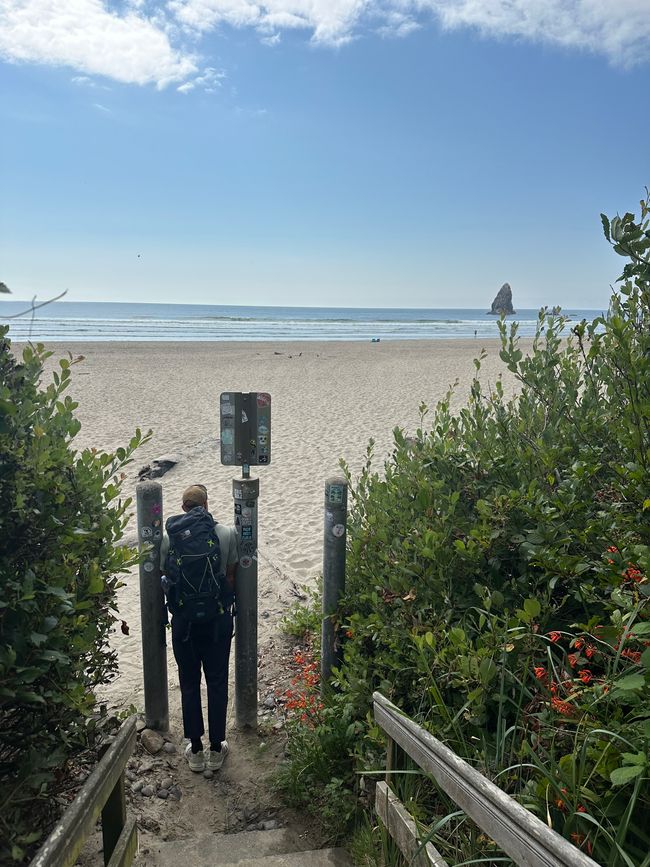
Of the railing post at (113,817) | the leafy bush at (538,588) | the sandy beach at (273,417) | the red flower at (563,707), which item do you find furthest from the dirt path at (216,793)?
the red flower at (563,707)

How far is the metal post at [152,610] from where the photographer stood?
4.14 metres

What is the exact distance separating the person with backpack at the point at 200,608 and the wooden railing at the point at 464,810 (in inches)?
58.2

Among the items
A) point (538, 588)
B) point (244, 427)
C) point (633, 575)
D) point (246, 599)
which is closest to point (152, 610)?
point (246, 599)

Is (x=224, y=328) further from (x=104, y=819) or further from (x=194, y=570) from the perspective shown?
(x=104, y=819)

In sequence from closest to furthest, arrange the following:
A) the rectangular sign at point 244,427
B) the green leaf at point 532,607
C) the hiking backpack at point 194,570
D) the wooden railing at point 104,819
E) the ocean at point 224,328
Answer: the wooden railing at point 104,819 → the green leaf at point 532,607 → the hiking backpack at point 194,570 → the rectangular sign at point 244,427 → the ocean at point 224,328

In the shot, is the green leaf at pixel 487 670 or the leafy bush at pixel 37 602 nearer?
the leafy bush at pixel 37 602

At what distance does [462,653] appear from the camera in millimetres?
2678

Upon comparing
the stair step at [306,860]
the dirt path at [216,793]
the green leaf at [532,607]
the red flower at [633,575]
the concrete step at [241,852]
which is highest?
the red flower at [633,575]

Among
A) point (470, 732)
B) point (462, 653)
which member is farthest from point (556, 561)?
point (470, 732)

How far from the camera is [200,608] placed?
3945 mm

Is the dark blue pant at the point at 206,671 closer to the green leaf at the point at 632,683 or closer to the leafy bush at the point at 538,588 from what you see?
the leafy bush at the point at 538,588

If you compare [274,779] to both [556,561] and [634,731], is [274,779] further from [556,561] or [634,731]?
[634,731]

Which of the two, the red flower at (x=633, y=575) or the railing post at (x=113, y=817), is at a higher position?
the red flower at (x=633, y=575)

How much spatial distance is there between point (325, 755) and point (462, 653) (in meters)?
1.41
